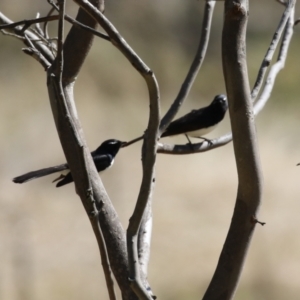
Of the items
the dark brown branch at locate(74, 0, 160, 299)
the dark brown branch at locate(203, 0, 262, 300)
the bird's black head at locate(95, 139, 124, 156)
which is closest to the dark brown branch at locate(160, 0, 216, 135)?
the dark brown branch at locate(203, 0, 262, 300)

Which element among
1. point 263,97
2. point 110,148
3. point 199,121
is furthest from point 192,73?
point 199,121

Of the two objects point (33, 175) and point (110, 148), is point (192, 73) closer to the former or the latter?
point (33, 175)

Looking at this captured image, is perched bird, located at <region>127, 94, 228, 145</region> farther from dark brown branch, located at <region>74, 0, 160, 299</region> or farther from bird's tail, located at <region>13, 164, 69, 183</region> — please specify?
dark brown branch, located at <region>74, 0, 160, 299</region>

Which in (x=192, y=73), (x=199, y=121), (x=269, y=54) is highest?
(x=269, y=54)

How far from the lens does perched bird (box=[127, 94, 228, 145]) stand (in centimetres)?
395

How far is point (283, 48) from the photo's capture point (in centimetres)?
247

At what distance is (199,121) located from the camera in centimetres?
409

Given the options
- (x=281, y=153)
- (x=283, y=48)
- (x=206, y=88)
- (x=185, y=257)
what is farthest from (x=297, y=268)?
(x=283, y=48)

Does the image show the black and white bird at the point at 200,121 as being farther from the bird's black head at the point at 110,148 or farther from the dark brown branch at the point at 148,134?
the dark brown branch at the point at 148,134

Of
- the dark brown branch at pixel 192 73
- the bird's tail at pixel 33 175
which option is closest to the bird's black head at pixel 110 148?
the bird's tail at pixel 33 175

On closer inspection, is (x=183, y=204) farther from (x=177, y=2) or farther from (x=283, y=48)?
(x=283, y=48)

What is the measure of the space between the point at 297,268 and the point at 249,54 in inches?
176

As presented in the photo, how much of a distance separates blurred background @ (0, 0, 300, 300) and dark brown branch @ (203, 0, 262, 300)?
4501 mm

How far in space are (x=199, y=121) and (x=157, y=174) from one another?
4332mm
